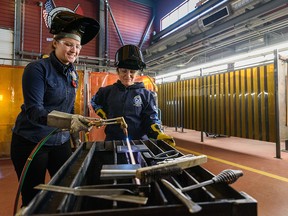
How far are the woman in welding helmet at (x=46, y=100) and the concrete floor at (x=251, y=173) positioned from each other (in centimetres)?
111

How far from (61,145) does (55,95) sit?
377 millimetres

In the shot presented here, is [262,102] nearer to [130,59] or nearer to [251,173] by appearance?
[251,173]

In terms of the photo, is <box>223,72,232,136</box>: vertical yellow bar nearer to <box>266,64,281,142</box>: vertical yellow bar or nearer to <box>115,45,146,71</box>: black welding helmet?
<box>266,64,281,142</box>: vertical yellow bar

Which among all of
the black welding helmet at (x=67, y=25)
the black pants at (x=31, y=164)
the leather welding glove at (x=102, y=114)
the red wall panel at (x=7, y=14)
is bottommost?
the black pants at (x=31, y=164)

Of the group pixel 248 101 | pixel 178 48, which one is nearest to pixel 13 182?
pixel 248 101

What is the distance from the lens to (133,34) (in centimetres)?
848

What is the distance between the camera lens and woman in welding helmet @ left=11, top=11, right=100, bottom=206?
46.4 inches

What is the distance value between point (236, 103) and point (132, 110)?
366 centimetres

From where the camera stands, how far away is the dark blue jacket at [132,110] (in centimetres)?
171

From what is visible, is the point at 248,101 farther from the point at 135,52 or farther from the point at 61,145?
the point at 61,145

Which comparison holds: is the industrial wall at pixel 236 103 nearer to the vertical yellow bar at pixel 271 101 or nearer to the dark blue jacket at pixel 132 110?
the vertical yellow bar at pixel 271 101

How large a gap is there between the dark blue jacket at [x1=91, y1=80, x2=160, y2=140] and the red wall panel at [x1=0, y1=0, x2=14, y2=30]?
21.0 ft

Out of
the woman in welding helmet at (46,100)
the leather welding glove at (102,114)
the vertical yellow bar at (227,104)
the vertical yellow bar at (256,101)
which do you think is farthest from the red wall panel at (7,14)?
the vertical yellow bar at (256,101)

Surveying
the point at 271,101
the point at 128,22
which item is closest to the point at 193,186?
the point at 271,101
